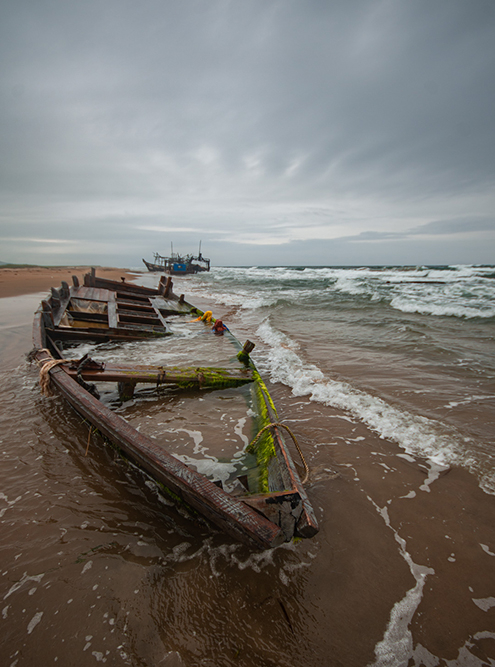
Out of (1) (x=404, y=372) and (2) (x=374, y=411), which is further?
(1) (x=404, y=372)

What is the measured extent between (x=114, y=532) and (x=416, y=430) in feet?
12.9

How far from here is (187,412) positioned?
4250 mm

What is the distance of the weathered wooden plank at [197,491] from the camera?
68.3 inches

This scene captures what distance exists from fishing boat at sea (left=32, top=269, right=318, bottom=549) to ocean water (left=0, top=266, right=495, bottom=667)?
99 millimetres

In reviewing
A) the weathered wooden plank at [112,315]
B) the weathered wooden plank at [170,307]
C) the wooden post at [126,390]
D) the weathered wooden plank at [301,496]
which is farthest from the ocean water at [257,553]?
the weathered wooden plank at [170,307]

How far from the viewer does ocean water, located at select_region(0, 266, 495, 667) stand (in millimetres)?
1710

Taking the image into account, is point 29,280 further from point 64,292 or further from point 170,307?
point 170,307

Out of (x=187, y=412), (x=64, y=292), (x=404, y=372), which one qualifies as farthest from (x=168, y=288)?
(x=404, y=372)

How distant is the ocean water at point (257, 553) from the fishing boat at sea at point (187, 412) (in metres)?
0.10

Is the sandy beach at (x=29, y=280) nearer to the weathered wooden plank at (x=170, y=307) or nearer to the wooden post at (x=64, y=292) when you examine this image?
the wooden post at (x=64, y=292)

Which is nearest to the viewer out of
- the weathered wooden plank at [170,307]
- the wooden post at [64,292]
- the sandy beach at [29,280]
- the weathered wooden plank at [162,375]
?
the weathered wooden plank at [162,375]

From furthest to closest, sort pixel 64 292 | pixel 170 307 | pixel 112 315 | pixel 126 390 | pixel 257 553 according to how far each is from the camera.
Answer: pixel 170 307 < pixel 64 292 < pixel 112 315 < pixel 126 390 < pixel 257 553

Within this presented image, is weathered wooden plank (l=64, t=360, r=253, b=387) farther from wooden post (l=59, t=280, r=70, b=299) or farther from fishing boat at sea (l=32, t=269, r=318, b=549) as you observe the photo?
wooden post (l=59, t=280, r=70, b=299)

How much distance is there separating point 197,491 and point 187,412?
241 centimetres
